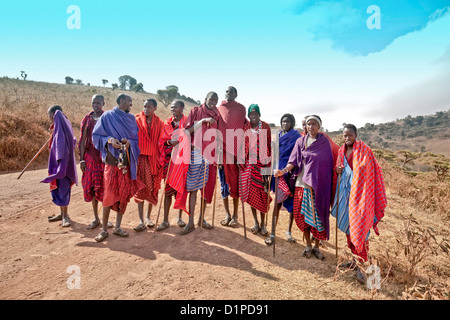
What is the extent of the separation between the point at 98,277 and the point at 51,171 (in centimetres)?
287

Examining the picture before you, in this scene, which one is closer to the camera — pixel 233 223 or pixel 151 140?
pixel 151 140

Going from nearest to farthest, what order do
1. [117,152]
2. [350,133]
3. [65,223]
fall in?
[350,133] → [117,152] → [65,223]

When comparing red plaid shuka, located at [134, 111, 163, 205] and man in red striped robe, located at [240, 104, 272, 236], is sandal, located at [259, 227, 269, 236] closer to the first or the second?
man in red striped robe, located at [240, 104, 272, 236]

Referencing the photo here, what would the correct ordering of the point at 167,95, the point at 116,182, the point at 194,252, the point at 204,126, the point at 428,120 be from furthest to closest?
the point at 428,120 → the point at 167,95 → the point at 204,126 → the point at 116,182 → the point at 194,252

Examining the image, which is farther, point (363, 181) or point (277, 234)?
point (277, 234)

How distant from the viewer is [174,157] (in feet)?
14.7

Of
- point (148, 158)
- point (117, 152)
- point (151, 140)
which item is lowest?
point (148, 158)

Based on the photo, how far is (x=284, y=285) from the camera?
2.99 metres

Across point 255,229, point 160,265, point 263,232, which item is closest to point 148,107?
point 160,265

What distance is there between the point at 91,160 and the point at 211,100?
2.53 m

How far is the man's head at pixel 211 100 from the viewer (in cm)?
430

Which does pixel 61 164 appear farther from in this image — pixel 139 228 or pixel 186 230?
pixel 186 230
